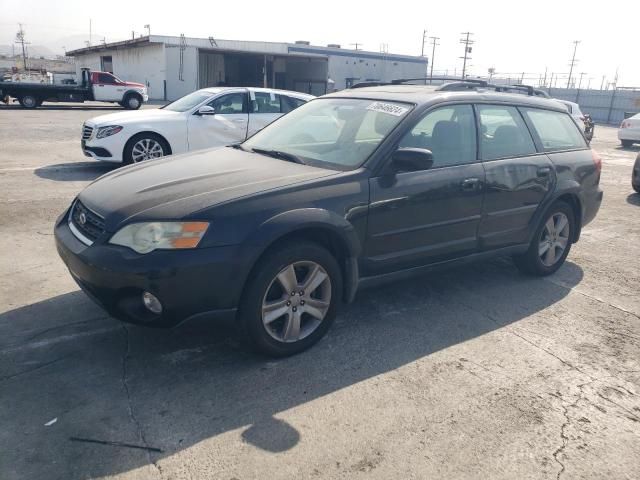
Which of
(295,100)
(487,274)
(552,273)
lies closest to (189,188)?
(487,274)

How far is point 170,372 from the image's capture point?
10.8ft

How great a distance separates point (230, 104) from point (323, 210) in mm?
6991

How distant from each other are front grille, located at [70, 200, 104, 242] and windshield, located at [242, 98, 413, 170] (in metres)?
1.47

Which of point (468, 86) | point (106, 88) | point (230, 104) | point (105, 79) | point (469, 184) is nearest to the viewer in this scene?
point (469, 184)

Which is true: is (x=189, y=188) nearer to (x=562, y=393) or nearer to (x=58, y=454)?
(x=58, y=454)

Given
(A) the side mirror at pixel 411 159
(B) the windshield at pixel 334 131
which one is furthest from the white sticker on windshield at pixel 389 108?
(A) the side mirror at pixel 411 159

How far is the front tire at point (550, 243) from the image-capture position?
5137 mm

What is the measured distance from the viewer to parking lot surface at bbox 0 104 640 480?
8.57 ft

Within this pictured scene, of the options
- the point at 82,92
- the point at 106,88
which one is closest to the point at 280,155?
the point at 82,92

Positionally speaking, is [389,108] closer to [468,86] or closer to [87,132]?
[468,86]

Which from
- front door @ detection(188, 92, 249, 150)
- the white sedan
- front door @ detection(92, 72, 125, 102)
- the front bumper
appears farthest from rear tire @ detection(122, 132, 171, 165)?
front door @ detection(92, 72, 125, 102)

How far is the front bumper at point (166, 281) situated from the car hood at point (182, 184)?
235mm

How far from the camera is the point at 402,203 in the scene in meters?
3.89

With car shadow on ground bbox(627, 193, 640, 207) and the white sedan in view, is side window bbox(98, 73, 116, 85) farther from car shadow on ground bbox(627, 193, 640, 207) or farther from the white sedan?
car shadow on ground bbox(627, 193, 640, 207)
